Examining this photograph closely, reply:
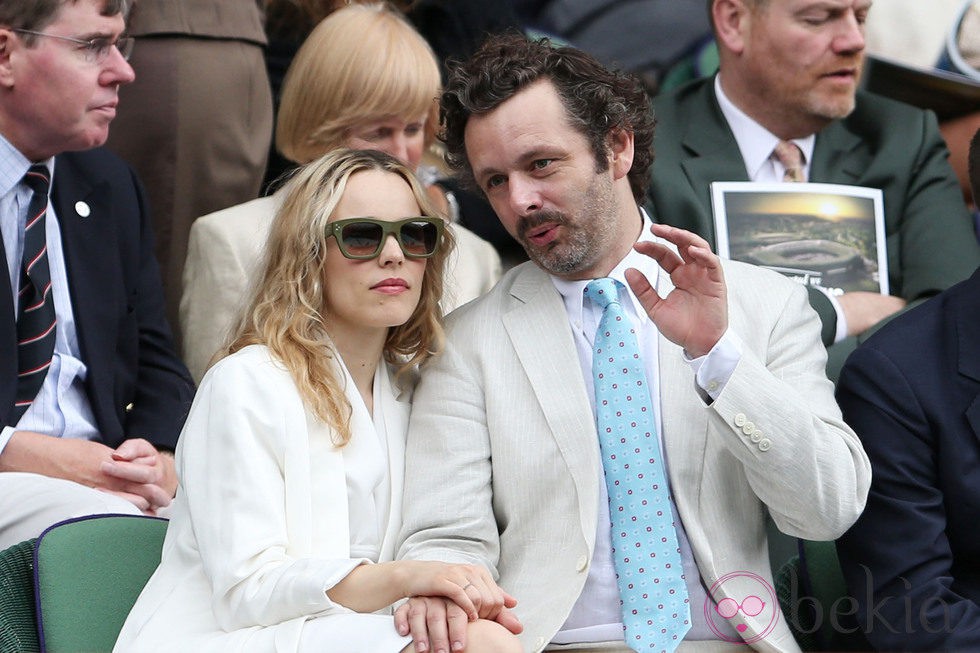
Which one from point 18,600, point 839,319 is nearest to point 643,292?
point 839,319

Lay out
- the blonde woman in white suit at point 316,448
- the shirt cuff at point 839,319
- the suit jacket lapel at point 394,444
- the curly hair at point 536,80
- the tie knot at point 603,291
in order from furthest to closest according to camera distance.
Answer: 1. the shirt cuff at point 839,319
2. the curly hair at point 536,80
3. the tie knot at point 603,291
4. the suit jacket lapel at point 394,444
5. the blonde woman in white suit at point 316,448

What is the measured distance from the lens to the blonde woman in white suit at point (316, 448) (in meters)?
3.22

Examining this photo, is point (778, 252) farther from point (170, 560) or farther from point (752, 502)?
point (170, 560)

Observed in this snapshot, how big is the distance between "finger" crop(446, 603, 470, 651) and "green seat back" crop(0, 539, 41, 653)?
1.01 m

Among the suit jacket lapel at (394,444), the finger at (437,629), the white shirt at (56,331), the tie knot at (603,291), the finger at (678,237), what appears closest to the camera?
the finger at (437,629)

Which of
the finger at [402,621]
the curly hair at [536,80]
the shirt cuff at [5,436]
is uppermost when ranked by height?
the curly hair at [536,80]

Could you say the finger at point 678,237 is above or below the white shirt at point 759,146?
above

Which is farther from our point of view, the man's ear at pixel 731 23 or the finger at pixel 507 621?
the man's ear at pixel 731 23

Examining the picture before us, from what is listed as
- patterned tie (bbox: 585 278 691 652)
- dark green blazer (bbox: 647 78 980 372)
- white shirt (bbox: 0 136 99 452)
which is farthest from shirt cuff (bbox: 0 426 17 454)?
dark green blazer (bbox: 647 78 980 372)

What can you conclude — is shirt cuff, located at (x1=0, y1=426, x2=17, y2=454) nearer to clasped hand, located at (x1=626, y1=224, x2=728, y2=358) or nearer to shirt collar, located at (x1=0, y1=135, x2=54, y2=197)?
shirt collar, located at (x1=0, y1=135, x2=54, y2=197)

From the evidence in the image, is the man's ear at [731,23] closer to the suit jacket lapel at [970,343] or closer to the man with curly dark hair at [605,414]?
the man with curly dark hair at [605,414]

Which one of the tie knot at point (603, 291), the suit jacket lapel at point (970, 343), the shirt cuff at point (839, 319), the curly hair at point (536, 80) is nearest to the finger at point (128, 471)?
the curly hair at point (536, 80)

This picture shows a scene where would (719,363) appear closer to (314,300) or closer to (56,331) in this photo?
(314,300)

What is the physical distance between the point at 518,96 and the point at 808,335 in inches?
38.4
